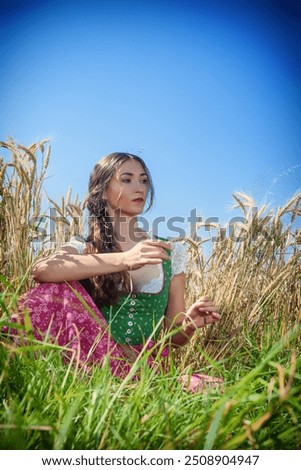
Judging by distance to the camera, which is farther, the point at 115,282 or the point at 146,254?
the point at 115,282

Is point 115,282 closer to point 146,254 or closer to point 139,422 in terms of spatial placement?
point 146,254

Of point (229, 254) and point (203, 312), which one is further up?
point (229, 254)

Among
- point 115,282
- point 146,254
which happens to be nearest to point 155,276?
point 115,282

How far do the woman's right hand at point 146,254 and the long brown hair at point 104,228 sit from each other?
228 mm

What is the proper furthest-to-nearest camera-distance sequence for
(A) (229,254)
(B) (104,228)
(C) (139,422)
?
(A) (229,254), (B) (104,228), (C) (139,422)

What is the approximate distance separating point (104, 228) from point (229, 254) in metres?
0.44

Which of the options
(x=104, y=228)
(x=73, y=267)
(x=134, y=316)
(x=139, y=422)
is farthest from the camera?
(x=104, y=228)

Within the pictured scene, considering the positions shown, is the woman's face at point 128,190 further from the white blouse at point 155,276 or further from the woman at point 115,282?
the white blouse at point 155,276

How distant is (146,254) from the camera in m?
1.09

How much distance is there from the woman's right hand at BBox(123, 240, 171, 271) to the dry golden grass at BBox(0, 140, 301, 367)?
0.38m

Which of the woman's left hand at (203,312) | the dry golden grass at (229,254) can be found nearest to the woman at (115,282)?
the woman's left hand at (203,312)

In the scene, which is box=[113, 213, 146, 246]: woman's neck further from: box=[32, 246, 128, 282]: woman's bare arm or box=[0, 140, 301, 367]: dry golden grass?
box=[32, 246, 128, 282]: woman's bare arm

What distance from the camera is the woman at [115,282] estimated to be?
118cm
